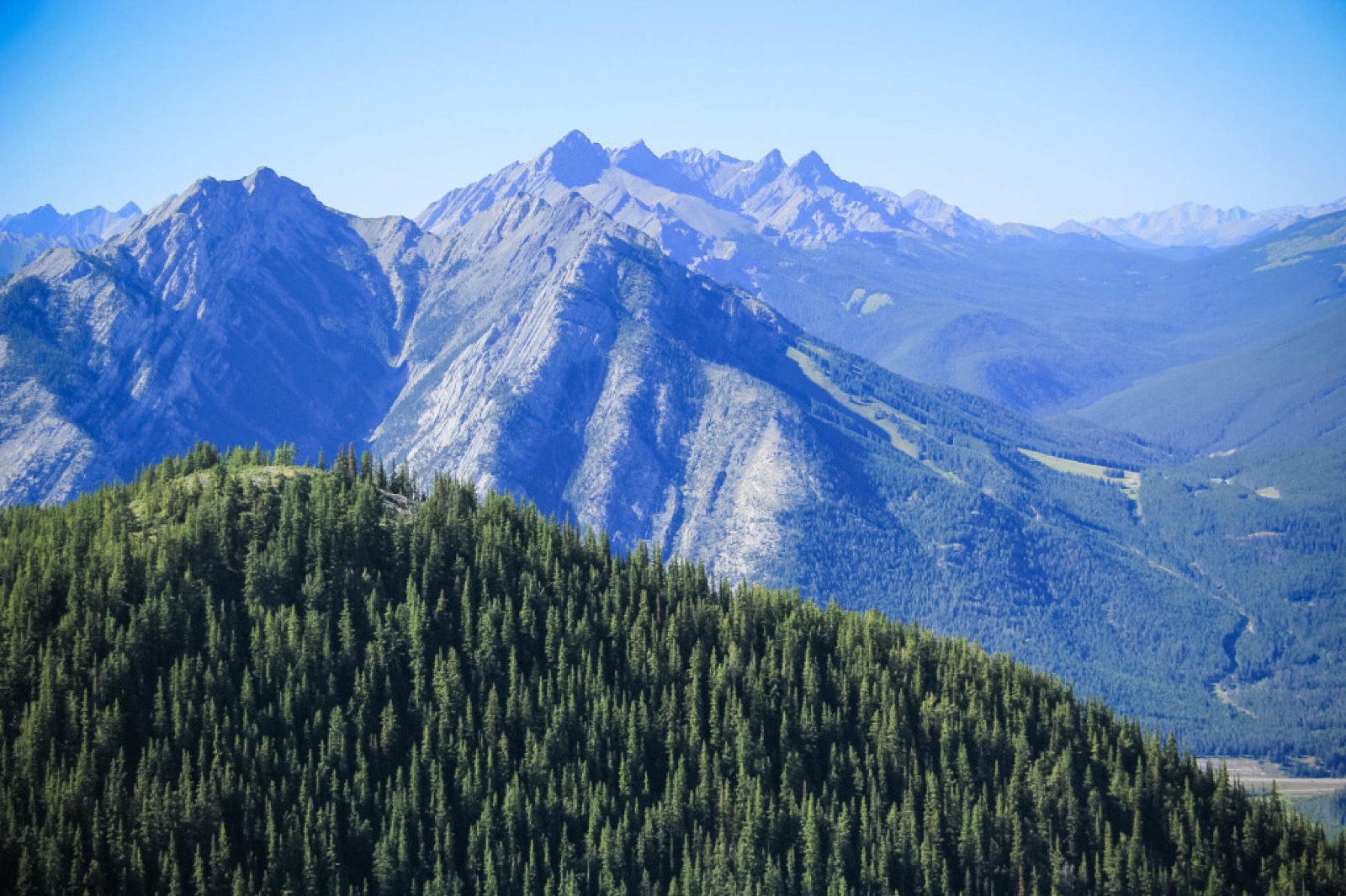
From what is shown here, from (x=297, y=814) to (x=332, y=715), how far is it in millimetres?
15865

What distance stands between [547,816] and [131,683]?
61.6 metres

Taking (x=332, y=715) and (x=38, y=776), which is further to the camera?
(x=332, y=715)

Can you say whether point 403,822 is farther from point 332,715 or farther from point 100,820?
point 100,820

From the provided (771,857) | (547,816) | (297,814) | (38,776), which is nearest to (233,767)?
(297,814)

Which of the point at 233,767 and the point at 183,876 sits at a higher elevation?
the point at 233,767

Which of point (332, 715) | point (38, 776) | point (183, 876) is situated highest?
point (332, 715)

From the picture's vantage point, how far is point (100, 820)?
577ft

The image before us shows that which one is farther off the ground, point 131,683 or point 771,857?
point 131,683

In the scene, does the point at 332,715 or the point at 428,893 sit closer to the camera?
the point at 428,893

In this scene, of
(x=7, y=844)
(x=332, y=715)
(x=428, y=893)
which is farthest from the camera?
(x=332, y=715)

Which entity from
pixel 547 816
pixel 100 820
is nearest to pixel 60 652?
pixel 100 820

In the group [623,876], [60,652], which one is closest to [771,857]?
[623,876]

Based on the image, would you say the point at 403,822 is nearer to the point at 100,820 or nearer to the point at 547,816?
the point at 547,816

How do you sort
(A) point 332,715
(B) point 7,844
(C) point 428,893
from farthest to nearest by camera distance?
(A) point 332,715
(C) point 428,893
(B) point 7,844
